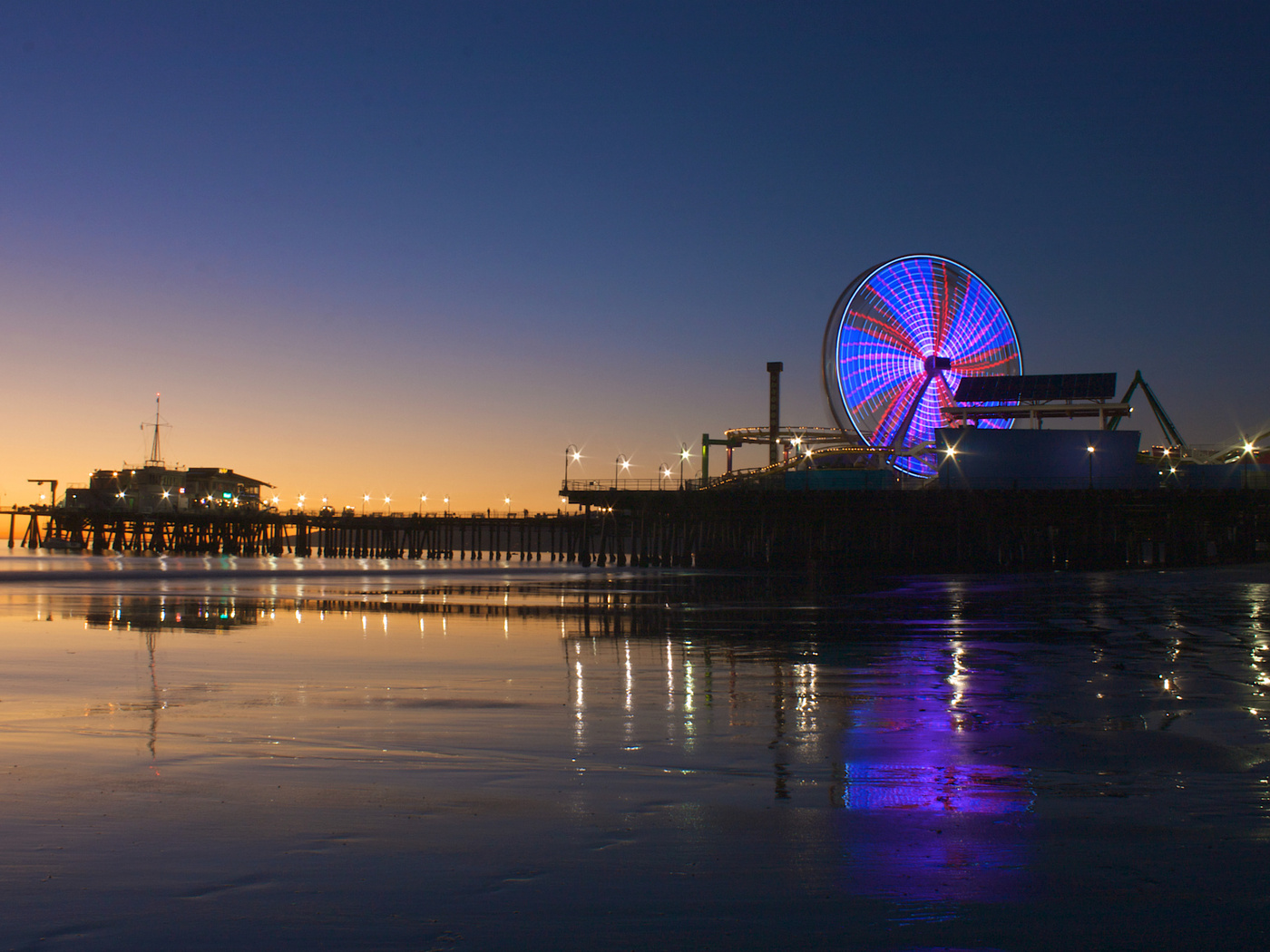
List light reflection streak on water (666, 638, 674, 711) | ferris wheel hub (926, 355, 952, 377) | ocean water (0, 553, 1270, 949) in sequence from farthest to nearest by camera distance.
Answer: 1. ferris wheel hub (926, 355, 952, 377)
2. light reflection streak on water (666, 638, 674, 711)
3. ocean water (0, 553, 1270, 949)

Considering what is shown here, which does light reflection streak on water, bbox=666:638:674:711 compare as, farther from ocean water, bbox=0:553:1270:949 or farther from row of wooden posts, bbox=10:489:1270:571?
row of wooden posts, bbox=10:489:1270:571

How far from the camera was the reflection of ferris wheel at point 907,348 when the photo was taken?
193ft

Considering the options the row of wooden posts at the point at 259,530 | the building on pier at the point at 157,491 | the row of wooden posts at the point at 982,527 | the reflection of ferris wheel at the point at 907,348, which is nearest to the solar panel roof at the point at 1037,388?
Result: the reflection of ferris wheel at the point at 907,348

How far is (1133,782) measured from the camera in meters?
6.09

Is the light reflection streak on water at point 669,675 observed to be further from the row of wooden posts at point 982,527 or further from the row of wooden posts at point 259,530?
the row of wooden posts at point 259,530

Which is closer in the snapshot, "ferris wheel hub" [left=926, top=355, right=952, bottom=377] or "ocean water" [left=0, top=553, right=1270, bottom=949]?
"ocean water" [left=0, top=553, right=1270, bottom=949]

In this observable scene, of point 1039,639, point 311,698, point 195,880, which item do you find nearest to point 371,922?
point 195,880

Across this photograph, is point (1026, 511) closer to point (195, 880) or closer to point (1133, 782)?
point (1133, 782)

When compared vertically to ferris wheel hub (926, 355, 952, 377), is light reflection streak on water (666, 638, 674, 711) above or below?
below

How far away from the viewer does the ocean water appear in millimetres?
3842

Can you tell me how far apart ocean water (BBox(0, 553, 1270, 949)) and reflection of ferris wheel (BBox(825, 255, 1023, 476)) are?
152 feet

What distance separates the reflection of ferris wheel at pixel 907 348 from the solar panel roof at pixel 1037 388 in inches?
44.9

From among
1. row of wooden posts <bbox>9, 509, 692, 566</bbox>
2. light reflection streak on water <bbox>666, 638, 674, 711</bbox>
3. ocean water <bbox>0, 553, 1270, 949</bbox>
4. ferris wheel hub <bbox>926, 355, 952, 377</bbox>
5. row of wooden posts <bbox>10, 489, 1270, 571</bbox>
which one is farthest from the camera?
row of wooden posts <bbox>9, 509, 692, 566</bbox>

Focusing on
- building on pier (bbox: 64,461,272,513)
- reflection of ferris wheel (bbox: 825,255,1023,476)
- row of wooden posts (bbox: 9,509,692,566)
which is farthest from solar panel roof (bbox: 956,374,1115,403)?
building on pier (bbox: 64,461,272,513)
